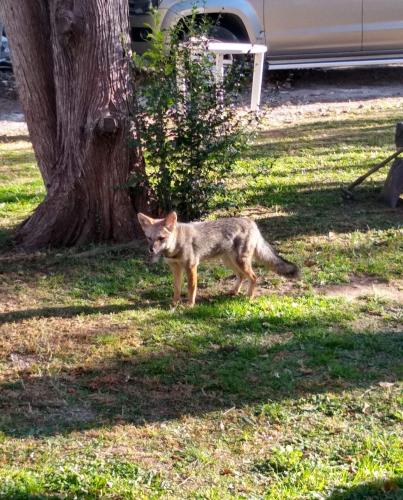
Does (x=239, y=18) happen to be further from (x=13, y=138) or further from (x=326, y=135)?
(x=13, y=138)

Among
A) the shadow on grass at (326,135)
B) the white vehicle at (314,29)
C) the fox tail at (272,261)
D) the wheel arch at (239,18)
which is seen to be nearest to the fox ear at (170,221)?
the fox tail at (272,261)

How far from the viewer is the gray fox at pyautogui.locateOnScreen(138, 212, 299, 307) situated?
20.9 ft

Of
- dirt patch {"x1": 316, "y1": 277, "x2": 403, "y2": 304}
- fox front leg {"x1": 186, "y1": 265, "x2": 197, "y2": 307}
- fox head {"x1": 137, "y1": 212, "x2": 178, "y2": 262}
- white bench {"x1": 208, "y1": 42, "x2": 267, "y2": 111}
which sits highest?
white bench {"x1": 208, "y1": 42, "x2": 267, "y2": 111}

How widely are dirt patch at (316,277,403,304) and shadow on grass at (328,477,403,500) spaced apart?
8.47 feet

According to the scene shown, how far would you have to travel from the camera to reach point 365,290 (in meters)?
6.83

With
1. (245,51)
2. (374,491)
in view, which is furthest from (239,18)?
(374,491)

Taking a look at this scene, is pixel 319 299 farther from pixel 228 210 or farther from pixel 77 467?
pixel 77 467

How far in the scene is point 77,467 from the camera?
428 centimetres

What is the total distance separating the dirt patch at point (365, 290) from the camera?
6.71 metres

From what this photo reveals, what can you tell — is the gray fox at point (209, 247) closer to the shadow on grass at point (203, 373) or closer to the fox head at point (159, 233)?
the fox head at point (159, 233)

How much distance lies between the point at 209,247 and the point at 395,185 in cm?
317

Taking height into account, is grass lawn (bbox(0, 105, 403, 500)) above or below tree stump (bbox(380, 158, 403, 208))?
below

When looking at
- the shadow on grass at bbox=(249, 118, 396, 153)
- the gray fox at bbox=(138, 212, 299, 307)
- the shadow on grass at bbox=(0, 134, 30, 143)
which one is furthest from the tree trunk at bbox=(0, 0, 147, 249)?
the shadow on grass at bbox=(0, 134, 30, 143)

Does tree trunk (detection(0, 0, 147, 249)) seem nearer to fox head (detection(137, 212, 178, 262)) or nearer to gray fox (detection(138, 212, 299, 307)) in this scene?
gray fox (detection(138, 212, 299, 307))
